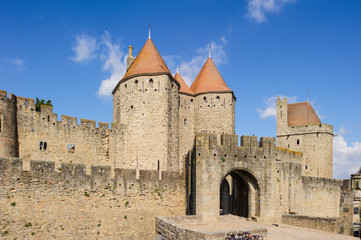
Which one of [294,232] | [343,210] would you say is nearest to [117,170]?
[294,232]

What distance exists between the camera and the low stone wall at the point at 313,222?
54.5ft

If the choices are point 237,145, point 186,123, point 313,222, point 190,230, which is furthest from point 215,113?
point 190,230

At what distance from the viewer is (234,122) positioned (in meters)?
30.6

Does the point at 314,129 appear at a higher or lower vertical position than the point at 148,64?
lower

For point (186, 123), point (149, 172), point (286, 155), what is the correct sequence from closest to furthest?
point (149, 172) < point (286, 155) < point (186, 123)

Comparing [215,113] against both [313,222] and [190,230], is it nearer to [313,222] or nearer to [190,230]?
[313,222]

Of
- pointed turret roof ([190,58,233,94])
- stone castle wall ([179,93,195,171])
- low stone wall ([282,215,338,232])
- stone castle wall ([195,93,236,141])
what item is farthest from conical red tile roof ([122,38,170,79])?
low stone wall ([282,215,338,232])

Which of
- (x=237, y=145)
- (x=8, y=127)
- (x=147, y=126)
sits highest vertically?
(x=147, y=126)

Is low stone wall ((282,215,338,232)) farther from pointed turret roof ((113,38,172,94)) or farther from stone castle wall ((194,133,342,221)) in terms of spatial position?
pointed turret roof ((113,38,172,94))

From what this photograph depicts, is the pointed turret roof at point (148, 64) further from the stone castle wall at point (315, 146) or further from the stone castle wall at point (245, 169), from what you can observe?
the stone castle wall at point (315, 146)

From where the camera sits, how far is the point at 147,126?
977 inches

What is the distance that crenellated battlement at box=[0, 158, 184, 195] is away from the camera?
14.8 meters

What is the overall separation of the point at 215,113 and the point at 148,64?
7.25 meters

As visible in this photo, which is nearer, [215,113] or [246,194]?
[246,194]
